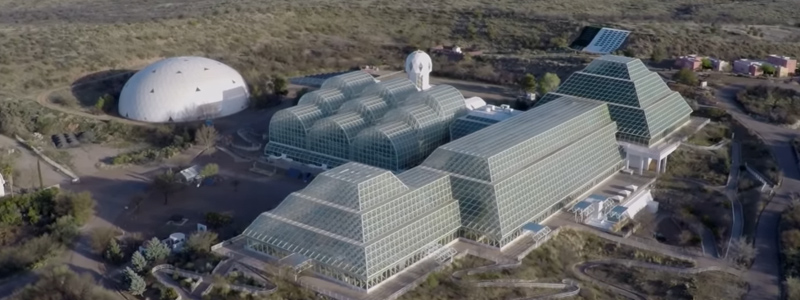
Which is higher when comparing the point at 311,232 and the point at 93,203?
the point at 311,232

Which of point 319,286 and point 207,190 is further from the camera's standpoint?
point 207,190

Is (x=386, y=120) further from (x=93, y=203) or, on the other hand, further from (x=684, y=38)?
(x=684, y=38)

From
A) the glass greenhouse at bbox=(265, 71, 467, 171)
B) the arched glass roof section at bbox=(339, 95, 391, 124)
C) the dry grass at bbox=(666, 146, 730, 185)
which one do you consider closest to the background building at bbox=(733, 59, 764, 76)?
the dry grass at bbox=(666, 146, 730, 185)

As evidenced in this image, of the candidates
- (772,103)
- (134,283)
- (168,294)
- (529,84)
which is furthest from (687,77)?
(134,283)

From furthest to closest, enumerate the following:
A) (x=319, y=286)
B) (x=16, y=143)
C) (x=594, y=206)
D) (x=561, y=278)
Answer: (x=16, y=143), (x=594, y=206), (x=561, y=278), (x=319, y=286)

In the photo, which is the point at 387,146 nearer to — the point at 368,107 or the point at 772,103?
the point at 368,107

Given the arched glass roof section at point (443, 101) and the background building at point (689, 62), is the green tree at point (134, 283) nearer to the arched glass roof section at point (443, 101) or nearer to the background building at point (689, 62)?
the arched glass roof section at point (443, 101)

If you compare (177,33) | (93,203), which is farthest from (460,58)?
(93,203)


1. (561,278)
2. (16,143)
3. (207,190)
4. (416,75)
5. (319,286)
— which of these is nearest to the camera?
(319,286)
